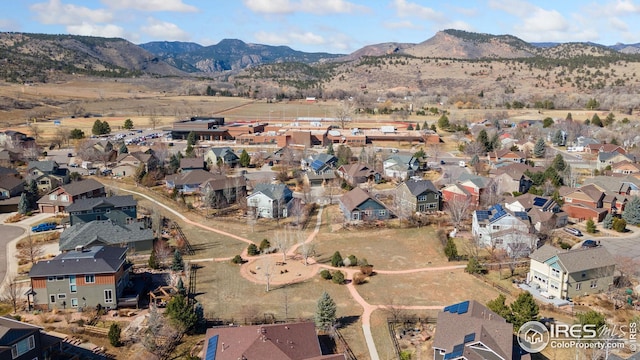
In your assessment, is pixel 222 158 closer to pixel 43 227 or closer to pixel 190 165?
pixel 190 165

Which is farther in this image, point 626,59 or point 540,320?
point 626,59

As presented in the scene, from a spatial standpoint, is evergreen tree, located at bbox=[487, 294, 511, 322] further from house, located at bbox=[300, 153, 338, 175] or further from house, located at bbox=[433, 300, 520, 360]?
house, located at bbox=[300, 153, 338, 175]

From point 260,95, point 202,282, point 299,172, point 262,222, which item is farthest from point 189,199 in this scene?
point 260,95

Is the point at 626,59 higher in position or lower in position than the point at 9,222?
higher

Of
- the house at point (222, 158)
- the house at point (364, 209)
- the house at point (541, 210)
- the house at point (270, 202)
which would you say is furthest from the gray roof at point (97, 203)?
the house at point (541, 210)

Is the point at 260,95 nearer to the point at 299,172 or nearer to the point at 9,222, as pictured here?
the point at 299,172
